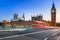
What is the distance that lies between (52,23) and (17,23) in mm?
32823

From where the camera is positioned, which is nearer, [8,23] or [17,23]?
[8,23]

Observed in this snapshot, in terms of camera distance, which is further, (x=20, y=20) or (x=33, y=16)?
(x=33, y=16)

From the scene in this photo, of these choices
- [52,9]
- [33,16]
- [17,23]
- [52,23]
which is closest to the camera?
[17,23]

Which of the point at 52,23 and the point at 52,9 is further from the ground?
the point at 52,9

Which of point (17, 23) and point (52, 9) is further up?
point (52, 9)

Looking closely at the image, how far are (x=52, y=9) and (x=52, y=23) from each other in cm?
1572

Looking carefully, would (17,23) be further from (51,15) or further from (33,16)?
(33,16)

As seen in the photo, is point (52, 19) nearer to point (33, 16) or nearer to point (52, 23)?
point (52, 23)

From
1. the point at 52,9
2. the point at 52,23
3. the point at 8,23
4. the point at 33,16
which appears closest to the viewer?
the point at 8,23

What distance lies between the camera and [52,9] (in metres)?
146

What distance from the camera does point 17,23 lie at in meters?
123

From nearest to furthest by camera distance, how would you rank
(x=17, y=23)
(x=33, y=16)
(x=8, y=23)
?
(x=8, y=23) → (x=17, y=23) → (x=33, y=16)

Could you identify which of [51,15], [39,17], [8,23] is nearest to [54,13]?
[51,15]

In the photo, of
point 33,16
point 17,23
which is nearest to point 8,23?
point 17,23
